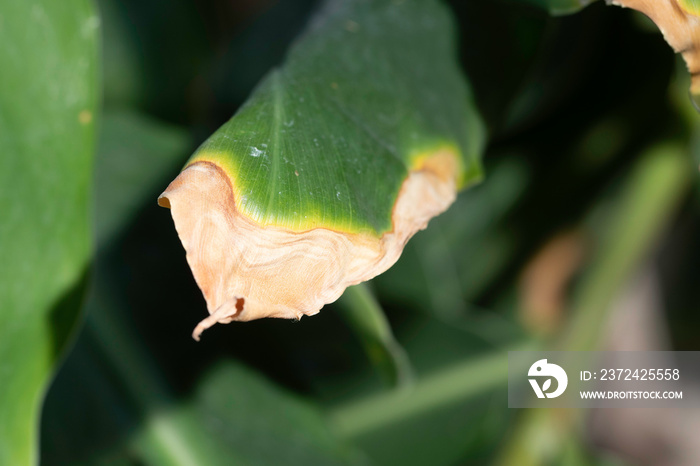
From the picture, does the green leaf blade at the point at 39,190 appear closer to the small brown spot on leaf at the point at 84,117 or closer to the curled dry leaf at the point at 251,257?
the small brown spot on leaf at the point at 84,117

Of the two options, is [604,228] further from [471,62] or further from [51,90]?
[51,90]

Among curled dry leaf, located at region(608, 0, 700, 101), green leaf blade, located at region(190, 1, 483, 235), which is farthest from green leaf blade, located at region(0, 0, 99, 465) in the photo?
curled dry leaf, located at region(608, 0, 700, 101)

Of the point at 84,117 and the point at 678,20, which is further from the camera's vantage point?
the point at 84,117

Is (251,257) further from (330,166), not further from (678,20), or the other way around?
(678,20)

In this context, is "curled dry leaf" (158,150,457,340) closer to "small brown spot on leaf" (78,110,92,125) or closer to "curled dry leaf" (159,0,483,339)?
"curled dry leaf" (159,0,483,339)

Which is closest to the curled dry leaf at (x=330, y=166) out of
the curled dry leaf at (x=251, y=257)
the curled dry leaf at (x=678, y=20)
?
the curled dry leaf at (x=251, y=257)

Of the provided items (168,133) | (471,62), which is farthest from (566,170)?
(168,133)

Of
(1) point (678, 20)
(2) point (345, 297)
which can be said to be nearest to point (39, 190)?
(2) point (345, 297)
